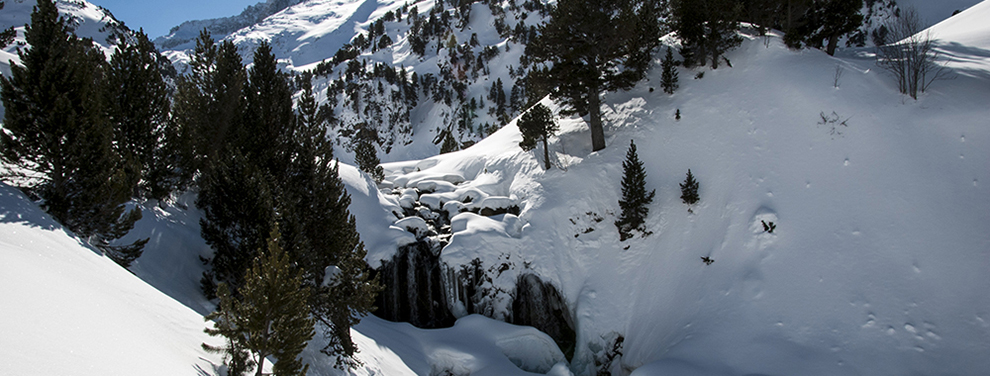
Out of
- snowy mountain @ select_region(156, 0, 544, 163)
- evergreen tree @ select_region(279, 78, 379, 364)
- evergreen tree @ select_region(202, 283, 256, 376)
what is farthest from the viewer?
snowy mountain @ select_region(156, 0, 544, 163)

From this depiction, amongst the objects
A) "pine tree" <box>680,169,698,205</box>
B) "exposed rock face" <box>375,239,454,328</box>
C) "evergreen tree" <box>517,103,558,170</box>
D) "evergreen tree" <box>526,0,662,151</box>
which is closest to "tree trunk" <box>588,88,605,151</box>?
"evergreen tree" <box>526,0,662,151</box>

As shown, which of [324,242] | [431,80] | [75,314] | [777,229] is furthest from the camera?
[431,80]

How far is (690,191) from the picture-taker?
62.1 ft

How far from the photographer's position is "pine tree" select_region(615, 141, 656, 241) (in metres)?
19.1

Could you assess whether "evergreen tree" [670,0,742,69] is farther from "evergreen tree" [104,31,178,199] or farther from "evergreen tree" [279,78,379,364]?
"evergreen tree" [104,31,178,199]

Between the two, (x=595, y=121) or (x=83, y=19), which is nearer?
(x=595, y=121)

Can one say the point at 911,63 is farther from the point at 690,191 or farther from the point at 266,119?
the point at 266,119

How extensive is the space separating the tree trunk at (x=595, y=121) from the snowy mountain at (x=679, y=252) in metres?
0.64

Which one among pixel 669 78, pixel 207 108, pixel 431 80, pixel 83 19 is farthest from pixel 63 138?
pixel 83 19

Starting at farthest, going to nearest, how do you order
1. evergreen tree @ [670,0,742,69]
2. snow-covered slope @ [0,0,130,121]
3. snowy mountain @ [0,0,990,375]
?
snow-covered slope @ [0,0,130,121]
evergreen tree @ [670,0,742,69]
snowy mountain @ [0,0,990,375]

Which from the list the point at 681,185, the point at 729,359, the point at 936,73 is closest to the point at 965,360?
the point at 729,359

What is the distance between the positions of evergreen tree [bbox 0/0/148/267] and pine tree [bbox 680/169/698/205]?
21.1 meters

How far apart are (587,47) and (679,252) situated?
39.2 ft

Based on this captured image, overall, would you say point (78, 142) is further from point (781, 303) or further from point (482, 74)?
point (482, 74)
